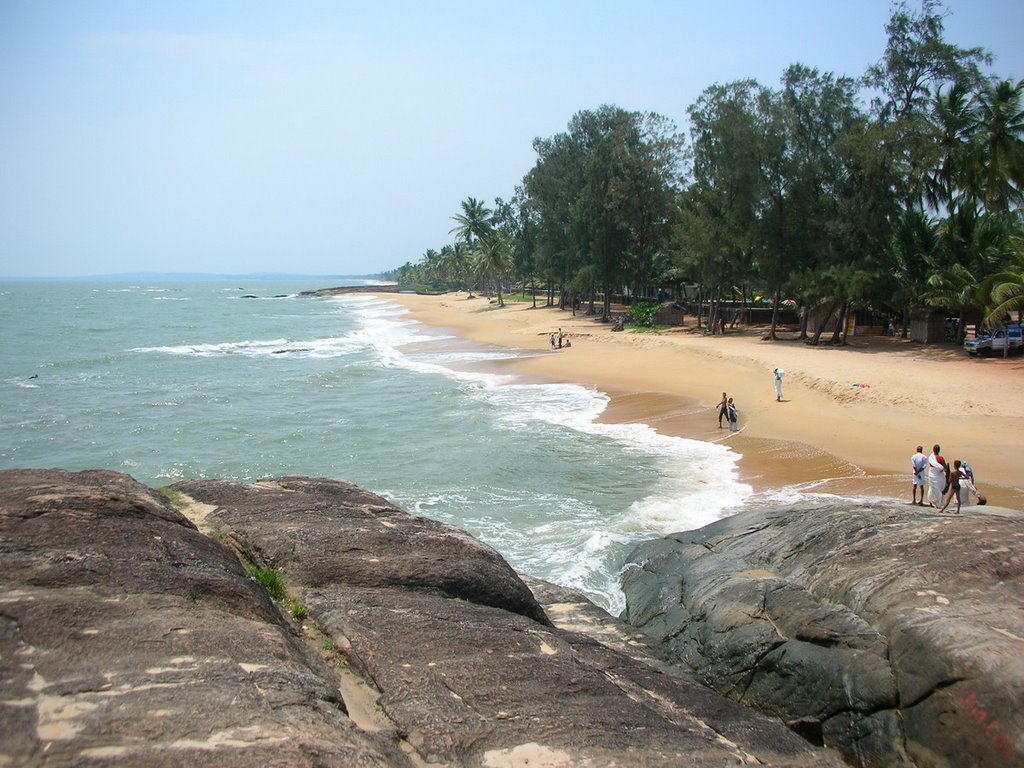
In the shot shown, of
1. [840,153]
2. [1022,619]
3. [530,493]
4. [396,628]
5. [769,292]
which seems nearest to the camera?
[396,628]

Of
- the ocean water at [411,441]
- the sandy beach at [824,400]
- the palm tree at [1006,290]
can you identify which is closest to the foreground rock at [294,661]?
the ocean water at [411,441]

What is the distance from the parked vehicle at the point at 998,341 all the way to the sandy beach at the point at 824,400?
709mm

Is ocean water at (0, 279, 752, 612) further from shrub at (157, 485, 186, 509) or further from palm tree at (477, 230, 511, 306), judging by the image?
palm tree at (477, 230, 511, 306)

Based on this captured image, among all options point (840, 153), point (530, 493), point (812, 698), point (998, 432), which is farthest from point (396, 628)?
point (840, 153)

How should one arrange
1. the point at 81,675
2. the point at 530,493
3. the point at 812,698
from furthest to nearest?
1. the point at 530,493
2. the point at 812,698
3. the point at 81,675

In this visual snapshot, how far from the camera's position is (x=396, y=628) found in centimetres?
661

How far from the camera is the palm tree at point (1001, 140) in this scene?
114ft

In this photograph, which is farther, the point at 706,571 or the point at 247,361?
the point at 247,361

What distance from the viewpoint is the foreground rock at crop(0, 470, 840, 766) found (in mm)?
4383

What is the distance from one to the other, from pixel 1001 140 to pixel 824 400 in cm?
1766

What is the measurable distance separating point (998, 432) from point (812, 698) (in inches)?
665

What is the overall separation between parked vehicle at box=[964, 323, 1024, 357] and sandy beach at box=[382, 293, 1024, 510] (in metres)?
0.71

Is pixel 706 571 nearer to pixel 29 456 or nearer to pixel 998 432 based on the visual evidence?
pixel 998 432

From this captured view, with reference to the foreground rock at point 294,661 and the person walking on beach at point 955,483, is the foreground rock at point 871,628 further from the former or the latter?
the person walking on beach at point 955,483
